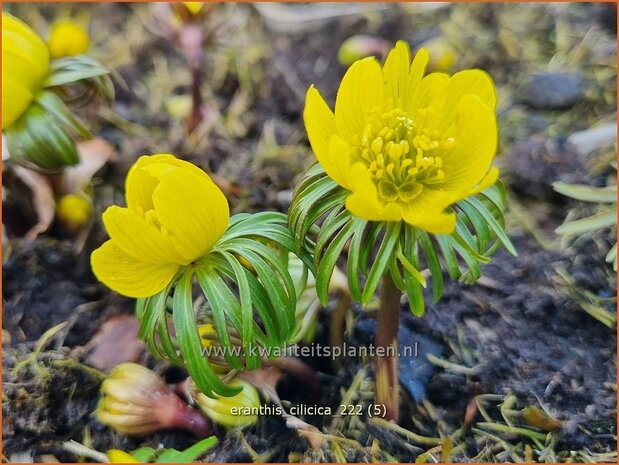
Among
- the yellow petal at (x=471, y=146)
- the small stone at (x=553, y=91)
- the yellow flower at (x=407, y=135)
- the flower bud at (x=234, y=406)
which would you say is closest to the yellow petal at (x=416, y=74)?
the yellow flower at (x=407, y=135)

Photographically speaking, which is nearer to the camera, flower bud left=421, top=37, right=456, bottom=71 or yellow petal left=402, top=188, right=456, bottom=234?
yellow petal left=402, top=188, right=456, bottom=234

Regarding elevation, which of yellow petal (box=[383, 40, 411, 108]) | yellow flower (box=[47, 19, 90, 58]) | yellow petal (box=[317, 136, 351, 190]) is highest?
yellow flower (box=[47, 19, 90, 58])

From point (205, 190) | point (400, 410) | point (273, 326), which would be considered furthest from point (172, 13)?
point (400, 410)

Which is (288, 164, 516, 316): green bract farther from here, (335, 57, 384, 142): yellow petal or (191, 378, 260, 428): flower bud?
(191, 378, 260, 428): flower bud

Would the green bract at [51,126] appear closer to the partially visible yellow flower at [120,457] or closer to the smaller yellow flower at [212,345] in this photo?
the smaller yellow flower at [212,345]

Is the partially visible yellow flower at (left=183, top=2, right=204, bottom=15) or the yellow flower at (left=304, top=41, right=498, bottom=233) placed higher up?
the partially visible yellow flower at (left=183, top=2, right=204, bottom=15)

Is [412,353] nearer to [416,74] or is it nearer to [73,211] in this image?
[416,74]

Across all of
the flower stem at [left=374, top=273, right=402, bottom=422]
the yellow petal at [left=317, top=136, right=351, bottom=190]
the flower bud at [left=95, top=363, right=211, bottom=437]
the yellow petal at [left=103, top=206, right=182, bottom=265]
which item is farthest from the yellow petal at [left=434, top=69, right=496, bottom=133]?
the flower bud at [left=95, top=363, right=211, bottom=437]

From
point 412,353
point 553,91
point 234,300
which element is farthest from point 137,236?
point 553,91
